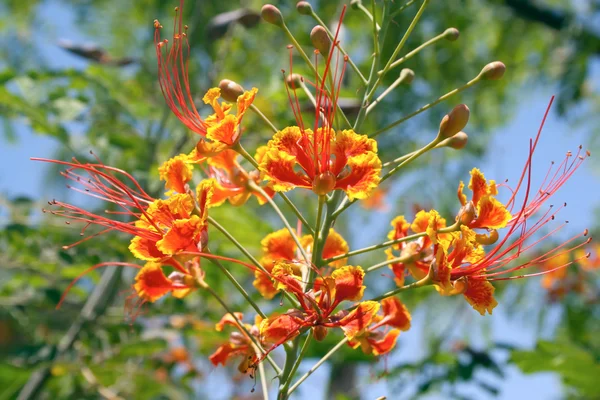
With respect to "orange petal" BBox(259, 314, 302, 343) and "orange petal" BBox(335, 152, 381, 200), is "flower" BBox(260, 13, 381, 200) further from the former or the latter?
"orange petal" BBox(259, 314, 302, 343)

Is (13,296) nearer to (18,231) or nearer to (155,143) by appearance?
(18,231)

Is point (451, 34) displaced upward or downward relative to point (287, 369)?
upward

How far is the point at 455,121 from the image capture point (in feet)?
5.56

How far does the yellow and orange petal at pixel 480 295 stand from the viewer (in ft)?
5.17

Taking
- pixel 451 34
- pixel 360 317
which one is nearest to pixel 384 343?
pixel 360 317

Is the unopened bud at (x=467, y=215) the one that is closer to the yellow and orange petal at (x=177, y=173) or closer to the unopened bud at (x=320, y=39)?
the unopened bud at (x=320, y=39)

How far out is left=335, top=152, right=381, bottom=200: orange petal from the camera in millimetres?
1501

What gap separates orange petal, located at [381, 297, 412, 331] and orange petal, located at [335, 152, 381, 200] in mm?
433

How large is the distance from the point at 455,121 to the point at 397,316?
0.59 meters

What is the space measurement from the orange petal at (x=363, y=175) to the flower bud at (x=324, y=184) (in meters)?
0.06

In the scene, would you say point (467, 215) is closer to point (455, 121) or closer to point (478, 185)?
point (478, 185)

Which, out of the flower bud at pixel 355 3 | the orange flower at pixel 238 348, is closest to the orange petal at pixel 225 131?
the orange flower at pixel 238 348

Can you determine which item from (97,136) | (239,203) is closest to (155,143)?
(97,136)

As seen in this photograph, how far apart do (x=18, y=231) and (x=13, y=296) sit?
1014 millimetres
